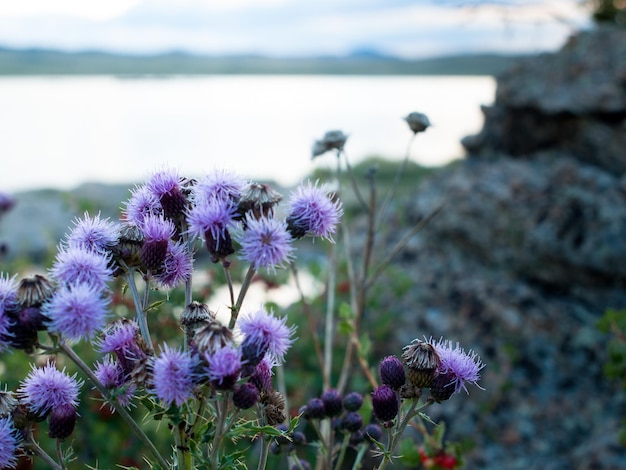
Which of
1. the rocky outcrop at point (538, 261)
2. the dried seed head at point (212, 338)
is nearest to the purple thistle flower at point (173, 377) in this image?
the dried seed head at point (212, 338)

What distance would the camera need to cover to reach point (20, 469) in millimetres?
3271

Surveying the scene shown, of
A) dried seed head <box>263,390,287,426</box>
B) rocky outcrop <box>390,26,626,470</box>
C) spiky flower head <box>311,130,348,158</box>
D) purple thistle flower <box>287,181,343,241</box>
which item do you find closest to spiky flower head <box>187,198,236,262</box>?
purple thistle flower <box>287,181,343,241</box>

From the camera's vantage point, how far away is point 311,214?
1.48 metres

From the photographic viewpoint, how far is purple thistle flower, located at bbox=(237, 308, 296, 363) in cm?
135

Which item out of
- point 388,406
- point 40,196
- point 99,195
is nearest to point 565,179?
point 388,406

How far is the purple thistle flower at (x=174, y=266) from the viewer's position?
4.94 feet

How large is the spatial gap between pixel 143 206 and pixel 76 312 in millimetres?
357

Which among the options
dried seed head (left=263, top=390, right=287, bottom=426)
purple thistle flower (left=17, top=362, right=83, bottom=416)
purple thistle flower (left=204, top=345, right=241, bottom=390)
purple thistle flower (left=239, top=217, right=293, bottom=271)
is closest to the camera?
purple thistle flower (left=204, top=345, right=241, bottom=390)

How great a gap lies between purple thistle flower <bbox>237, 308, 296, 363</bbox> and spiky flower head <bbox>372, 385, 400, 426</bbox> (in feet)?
1.04

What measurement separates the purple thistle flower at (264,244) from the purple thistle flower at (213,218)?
53 millimetres

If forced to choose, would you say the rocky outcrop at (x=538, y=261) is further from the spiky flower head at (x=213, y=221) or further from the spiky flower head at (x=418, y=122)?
the spiky flower head at (x=213, y=221)

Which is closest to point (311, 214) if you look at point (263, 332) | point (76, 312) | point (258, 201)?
point (258, 201)

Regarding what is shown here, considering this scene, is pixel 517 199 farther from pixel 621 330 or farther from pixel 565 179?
pixel 621 330

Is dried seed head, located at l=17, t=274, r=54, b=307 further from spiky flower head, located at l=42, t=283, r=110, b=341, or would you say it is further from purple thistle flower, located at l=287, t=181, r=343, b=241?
purple thistle flower, located at l=287, t=181, r=343, b=241
